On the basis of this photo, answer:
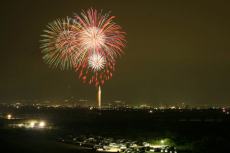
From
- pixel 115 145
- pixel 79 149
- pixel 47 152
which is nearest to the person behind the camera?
pixel 47 152

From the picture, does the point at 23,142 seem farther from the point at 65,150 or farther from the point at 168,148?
the point at 168,148

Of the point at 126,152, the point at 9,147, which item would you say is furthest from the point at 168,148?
the point at 9,147

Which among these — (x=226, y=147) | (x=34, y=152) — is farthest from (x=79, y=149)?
(x=226, y=147)

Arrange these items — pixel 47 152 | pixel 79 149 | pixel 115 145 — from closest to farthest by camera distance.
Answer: pixel 47 152 < pixel 79 149 < pixel 115 145

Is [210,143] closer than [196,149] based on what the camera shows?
No

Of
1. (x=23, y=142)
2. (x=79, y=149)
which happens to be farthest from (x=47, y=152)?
(x=23, y=142)

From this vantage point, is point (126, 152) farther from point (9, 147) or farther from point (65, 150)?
point (9, 147)

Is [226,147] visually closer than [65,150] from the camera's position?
No

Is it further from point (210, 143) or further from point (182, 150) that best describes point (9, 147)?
point (210, 143)
